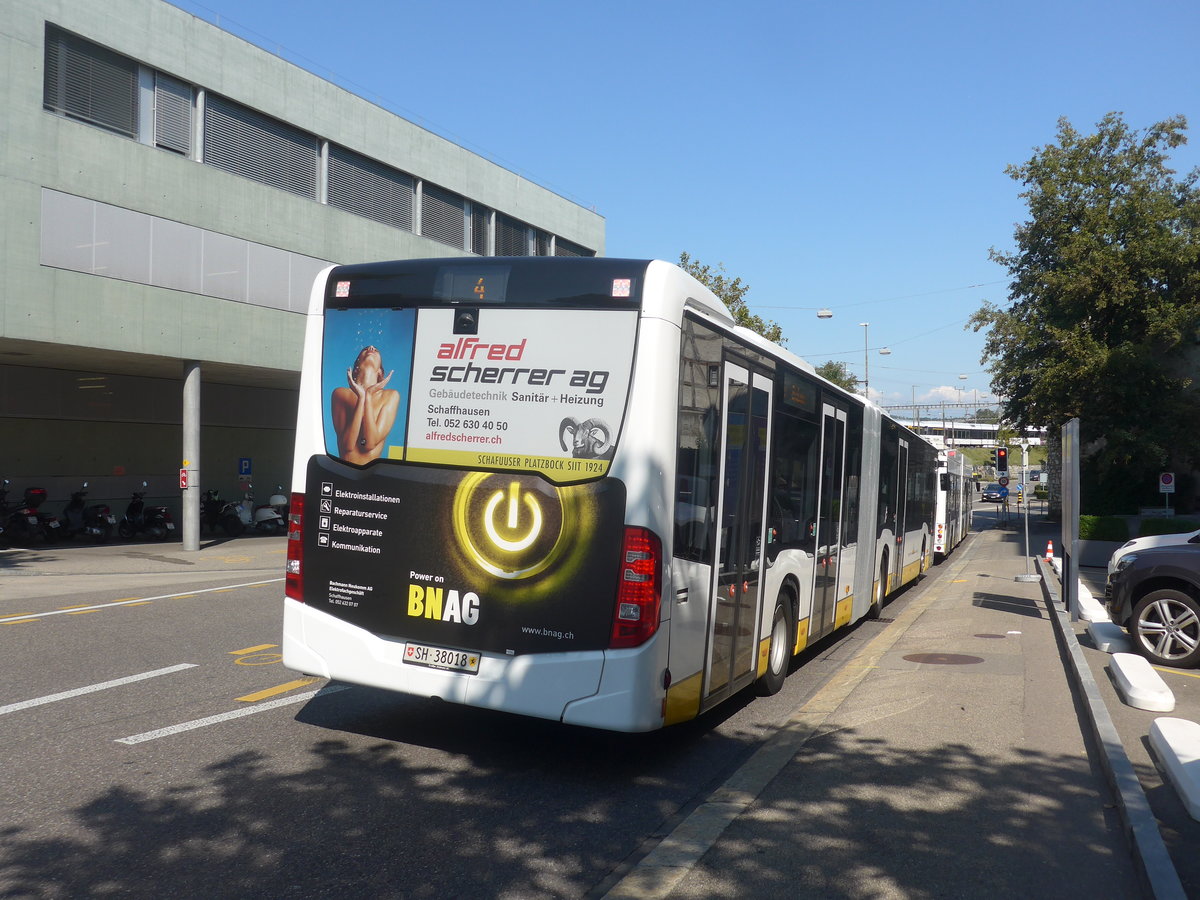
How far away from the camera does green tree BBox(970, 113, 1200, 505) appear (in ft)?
130

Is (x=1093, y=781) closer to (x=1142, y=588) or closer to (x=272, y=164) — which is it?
(x=1142, y=588)

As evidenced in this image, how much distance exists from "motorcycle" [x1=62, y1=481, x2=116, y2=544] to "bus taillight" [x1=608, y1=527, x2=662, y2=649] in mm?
21675

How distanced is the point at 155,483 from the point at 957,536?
24.2 m

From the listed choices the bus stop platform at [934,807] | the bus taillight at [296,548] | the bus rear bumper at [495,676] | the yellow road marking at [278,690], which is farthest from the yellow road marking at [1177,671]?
the bus taillight at [296,548]

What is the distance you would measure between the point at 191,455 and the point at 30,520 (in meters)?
3.53

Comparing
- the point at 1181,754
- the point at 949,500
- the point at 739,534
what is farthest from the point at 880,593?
the point at 949,500

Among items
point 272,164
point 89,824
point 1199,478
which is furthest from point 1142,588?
point 1199,478

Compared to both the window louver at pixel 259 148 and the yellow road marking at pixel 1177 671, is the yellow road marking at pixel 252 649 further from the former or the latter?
the window louver at pixel 259 148

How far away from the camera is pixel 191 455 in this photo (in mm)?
23234

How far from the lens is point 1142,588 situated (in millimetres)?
10391

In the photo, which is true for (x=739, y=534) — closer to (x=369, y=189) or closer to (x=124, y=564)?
(x=124, y=564)

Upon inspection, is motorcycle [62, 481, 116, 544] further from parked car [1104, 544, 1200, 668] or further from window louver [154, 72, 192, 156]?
parked car [1104, 544, 1200, 668]

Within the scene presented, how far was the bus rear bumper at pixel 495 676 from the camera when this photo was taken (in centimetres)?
560

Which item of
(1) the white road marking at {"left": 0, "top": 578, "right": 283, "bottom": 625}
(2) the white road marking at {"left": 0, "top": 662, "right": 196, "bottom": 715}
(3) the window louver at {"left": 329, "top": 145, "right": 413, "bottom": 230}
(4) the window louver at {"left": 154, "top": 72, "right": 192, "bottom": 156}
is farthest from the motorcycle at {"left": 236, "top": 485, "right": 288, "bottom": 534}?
(2) the white road marking at {"left": 0, "top": 662, "right": 196, "bottom": 715}
